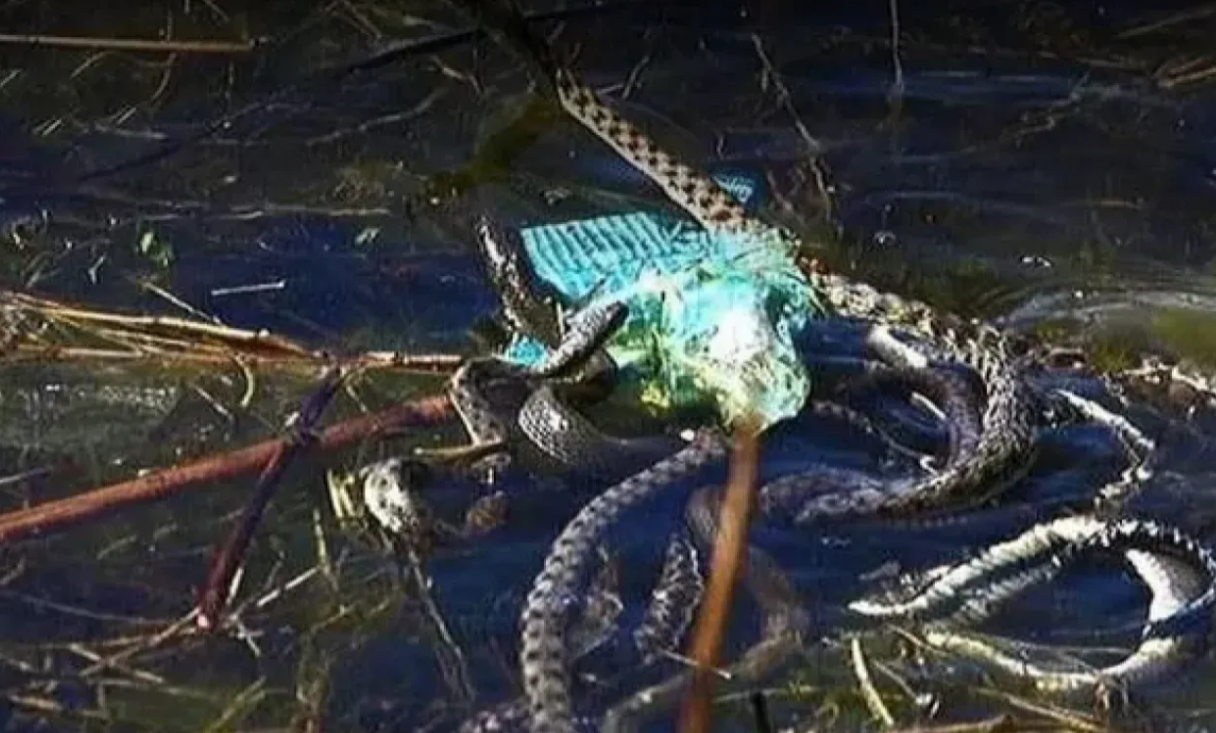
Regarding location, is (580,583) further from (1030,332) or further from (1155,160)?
(1155,160)

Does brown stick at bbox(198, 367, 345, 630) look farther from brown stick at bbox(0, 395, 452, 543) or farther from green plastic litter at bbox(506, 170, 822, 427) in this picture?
green plastic litter at bbox(506, 170, 822, 427)

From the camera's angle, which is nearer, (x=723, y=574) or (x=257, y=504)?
(x=723, y=574)

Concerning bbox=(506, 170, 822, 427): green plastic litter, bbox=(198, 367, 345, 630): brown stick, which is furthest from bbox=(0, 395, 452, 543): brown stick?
bbox=(506, 170, 822, 427): green plastic litter

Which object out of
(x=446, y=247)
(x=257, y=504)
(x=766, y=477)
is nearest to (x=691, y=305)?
(x=766, y=477)

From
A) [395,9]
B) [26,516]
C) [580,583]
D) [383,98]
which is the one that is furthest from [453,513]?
[395,9]

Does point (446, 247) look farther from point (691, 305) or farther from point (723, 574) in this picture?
point (723, 574)

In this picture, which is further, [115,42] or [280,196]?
[115,42]

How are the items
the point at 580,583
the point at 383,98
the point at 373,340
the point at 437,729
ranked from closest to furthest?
the point at 437,729, the point at 580,583, the point at 373,340, the point at 383,98
